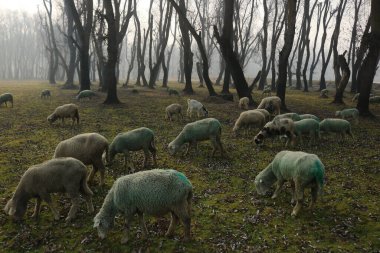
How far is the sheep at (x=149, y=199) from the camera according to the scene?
7535 mm

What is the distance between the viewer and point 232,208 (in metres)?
9.79

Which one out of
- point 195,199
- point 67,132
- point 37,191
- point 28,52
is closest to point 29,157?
point 67,132

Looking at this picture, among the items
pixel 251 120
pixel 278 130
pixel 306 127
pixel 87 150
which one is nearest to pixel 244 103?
pixel 251 120

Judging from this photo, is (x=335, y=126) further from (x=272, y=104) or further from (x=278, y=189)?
(x=278, y=189)

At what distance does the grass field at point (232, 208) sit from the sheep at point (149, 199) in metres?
0.52

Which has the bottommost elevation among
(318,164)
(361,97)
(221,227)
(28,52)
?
(221,227)

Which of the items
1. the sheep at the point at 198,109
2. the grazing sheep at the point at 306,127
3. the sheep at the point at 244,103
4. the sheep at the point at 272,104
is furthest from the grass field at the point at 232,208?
the sheep at the point at 244,103

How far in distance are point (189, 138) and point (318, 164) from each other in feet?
20.7

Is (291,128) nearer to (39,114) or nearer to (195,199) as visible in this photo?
(195,199)

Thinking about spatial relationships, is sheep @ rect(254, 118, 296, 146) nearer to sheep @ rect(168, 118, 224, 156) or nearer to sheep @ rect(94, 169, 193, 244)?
sheep @ rect(168, 118, 224, 156)

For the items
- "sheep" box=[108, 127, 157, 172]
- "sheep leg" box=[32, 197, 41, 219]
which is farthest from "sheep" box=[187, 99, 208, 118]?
"sheep leg" box=[32, 197, 41, 219]

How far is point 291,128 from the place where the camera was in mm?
15547

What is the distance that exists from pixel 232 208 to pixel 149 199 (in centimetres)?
316

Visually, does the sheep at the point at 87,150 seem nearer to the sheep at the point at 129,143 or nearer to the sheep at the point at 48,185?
the sheep at the point at 129,143
